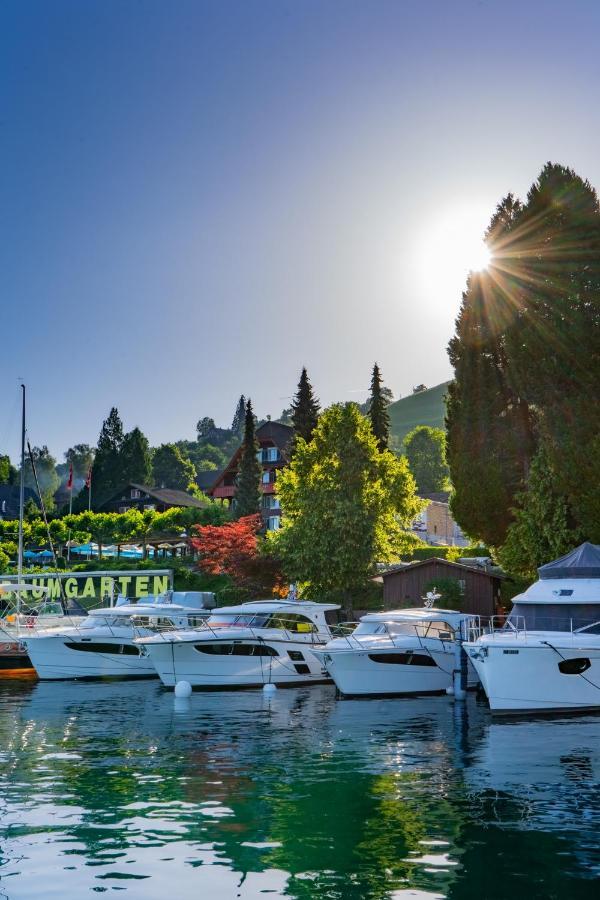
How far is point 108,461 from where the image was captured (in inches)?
4877

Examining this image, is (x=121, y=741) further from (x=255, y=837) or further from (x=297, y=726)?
(x=255, y=837)

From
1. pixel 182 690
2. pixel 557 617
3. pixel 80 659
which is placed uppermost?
pixel 557 617

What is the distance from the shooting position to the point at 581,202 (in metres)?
40.3

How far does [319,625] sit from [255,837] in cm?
2326

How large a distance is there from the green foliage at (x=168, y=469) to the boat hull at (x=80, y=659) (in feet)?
378

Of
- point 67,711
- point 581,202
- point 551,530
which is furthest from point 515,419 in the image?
point 67,711

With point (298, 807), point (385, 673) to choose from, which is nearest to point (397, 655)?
point (385, 673)

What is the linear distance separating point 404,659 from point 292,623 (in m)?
6.09

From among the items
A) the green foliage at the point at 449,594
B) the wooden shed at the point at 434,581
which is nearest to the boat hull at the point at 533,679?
the wooden shed at the point at 434,581

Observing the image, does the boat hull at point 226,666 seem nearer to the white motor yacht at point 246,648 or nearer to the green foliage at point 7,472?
the white motor yacht at point 246,648

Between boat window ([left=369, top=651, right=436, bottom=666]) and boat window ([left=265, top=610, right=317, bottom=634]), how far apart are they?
5531mm

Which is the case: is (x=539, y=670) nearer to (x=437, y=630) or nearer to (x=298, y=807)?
(x=437, y=630)

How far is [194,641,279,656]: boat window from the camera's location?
33.2 meters

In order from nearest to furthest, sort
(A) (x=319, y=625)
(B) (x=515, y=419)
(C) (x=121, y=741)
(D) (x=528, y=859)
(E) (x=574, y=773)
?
1. (D) (x=528, y=859)
2. (E) (x=574, y=773)
3. (C) (x=121, y=741)
4. (A) (x=319, y=625)
5. (B) (x=515, y=419)
